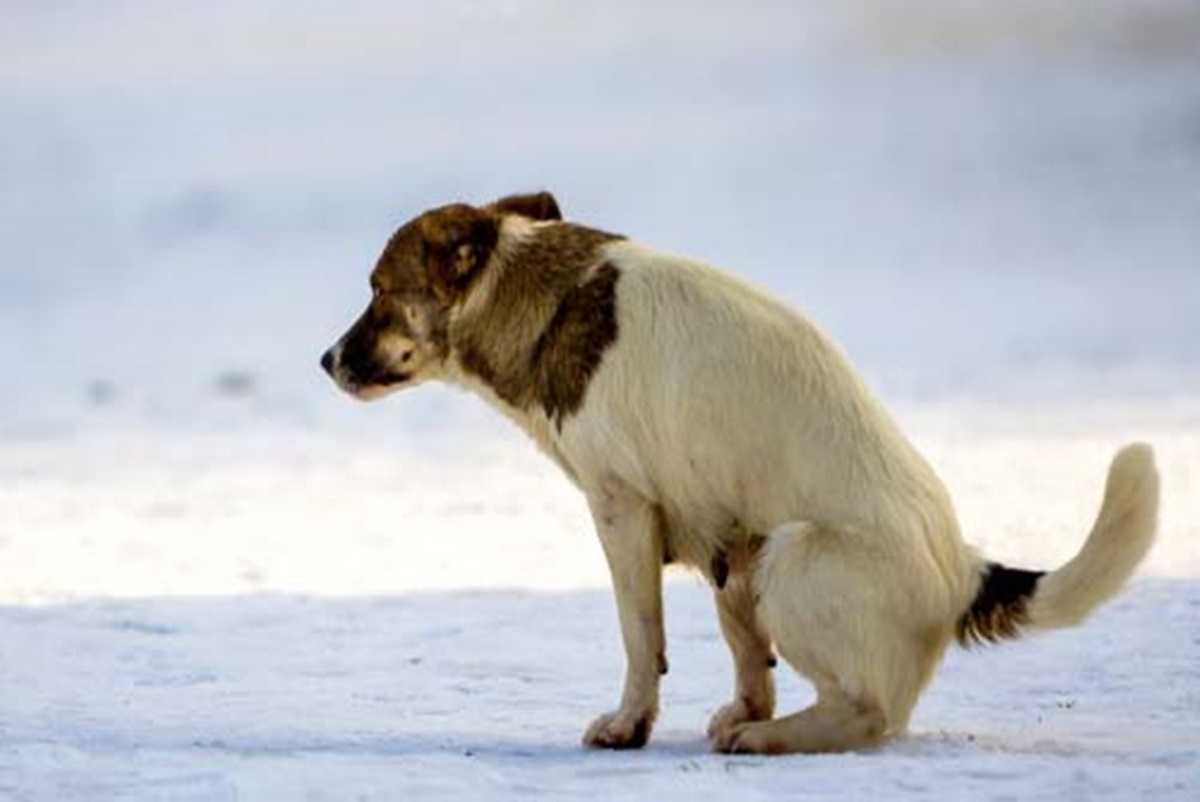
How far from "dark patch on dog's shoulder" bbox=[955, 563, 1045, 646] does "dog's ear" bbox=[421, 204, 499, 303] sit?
2008 millimetres

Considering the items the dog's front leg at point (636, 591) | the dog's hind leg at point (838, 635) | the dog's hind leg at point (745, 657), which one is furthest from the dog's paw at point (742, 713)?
the dog's hind leg at point (838, 635)

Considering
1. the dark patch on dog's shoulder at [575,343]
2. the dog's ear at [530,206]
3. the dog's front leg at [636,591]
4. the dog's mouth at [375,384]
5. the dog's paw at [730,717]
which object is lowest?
the dog's paw at [730,717]

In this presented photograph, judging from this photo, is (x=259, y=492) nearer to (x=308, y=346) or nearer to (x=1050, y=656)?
(x=1050, y=656)

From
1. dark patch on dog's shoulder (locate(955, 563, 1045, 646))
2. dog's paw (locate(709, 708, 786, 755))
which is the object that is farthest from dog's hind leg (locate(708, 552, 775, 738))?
dark patch on dog's shoulder (locate(955, 563, 1045, 646))

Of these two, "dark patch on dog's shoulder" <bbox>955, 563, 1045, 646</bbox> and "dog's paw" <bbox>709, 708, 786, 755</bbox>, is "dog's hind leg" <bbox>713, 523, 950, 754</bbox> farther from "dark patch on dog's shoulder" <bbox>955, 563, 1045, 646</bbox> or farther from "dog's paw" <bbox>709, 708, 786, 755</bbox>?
"dark patch on dog's shoulder" <bbox>955, 563, 1045, 646</bbox>

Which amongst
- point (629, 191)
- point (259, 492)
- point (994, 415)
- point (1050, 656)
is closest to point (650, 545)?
point (1050, 656)

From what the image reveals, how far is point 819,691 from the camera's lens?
7777 millimetres

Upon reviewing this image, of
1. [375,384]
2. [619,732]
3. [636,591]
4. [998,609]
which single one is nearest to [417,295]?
[375,384]

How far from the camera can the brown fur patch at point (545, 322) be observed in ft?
26.9

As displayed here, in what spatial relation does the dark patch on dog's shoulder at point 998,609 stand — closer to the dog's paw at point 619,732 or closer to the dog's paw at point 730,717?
the dog's paw at point 730,717

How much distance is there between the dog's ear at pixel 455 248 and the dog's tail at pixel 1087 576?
1.99 meters

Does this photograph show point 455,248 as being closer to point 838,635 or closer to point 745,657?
point 745,657

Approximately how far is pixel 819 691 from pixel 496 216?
6.64 feet

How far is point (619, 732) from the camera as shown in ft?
26.3
